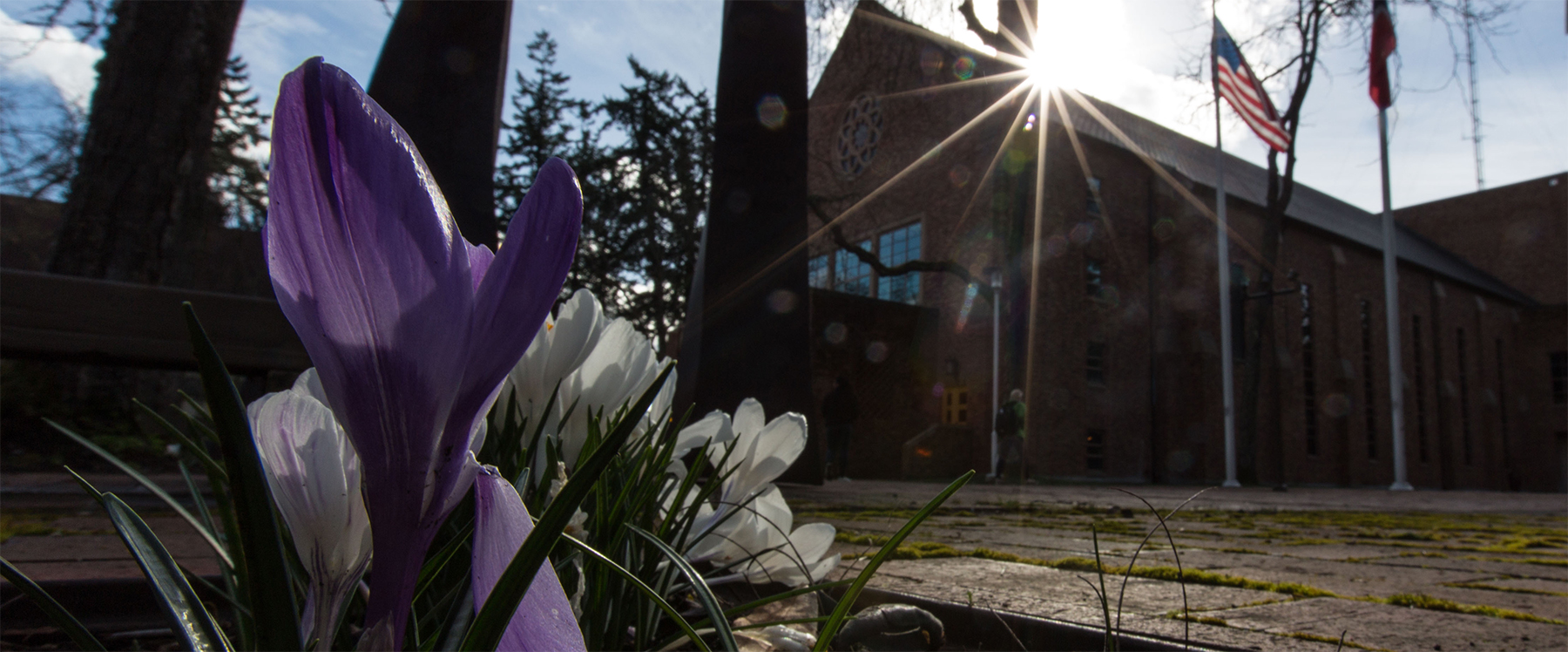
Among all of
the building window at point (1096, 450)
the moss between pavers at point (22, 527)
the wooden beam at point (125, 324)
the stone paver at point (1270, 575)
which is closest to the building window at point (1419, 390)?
the building window at point (1096, 450)

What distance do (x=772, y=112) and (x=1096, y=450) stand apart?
59.5ft

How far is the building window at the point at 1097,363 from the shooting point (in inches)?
832

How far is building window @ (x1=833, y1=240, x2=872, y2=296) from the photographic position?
23312 millimetres

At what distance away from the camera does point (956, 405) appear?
19781 millimetres

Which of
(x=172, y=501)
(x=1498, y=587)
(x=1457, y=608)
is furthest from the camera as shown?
(x=1498, y=587)

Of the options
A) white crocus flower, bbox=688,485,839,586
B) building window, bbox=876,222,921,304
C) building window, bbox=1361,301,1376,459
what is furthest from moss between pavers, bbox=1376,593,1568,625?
building window, bbox=1361,301,1376,459

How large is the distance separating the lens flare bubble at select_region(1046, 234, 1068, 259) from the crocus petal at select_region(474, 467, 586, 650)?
68.7 ft

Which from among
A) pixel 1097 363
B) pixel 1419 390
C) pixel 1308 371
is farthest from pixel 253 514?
pixel 1419 390

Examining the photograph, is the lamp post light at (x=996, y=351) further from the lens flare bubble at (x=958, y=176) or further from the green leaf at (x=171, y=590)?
the green leaf at (x=171, y=590)

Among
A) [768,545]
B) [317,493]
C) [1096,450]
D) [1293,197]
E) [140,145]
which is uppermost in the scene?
[1293,197]

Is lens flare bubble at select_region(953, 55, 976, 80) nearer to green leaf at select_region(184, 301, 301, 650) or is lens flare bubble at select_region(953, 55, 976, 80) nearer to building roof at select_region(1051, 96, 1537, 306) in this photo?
building roof at select_region(1051, 96, 1537, 306)

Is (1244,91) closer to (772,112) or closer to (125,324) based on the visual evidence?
(772,112)

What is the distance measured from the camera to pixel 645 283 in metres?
19.3

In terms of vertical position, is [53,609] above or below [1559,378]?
below
